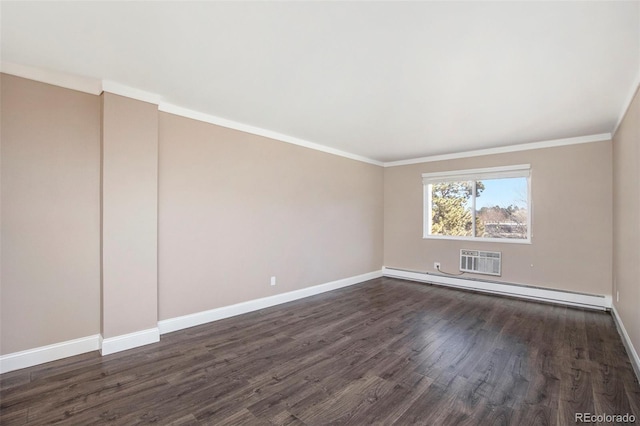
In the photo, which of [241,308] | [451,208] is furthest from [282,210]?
[451,208]

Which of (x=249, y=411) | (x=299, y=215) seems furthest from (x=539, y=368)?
(x=299, y=215)

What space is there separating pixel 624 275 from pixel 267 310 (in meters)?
4.14

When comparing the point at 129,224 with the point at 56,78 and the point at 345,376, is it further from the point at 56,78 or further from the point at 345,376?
the point at 345,376

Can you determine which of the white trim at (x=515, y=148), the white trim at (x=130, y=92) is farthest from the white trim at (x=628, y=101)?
the white trim at (x=130, y=92)

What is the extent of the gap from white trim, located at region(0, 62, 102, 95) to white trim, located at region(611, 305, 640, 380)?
17.2ft

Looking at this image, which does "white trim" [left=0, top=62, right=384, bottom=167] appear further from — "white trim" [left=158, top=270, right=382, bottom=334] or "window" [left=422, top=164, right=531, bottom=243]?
"window" [left=422, top=164, right=531, bottom=243]

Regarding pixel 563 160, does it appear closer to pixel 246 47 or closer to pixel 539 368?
pixel 539 368

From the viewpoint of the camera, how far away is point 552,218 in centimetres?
441

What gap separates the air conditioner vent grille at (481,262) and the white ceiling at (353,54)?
237cm

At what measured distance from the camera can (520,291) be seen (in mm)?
4637

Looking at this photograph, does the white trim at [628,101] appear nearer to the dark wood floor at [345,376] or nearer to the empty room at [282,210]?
the empty room at [282,210]

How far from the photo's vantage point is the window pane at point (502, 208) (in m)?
4.73

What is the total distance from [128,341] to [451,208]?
533 centimetres

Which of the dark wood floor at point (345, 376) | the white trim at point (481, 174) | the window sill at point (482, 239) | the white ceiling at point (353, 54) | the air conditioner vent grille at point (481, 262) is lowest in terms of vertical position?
the dark wood floor at point (345, 376)
